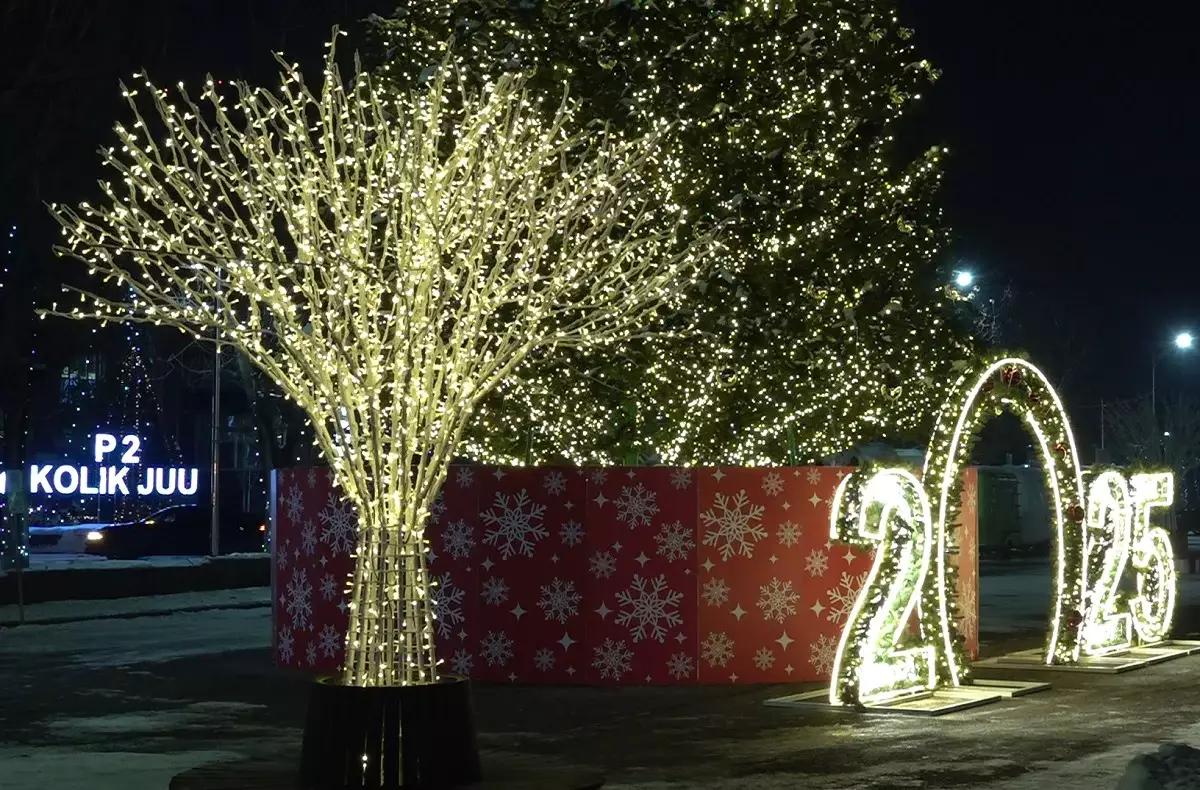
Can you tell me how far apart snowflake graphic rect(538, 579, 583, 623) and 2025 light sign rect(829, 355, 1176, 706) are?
304cm

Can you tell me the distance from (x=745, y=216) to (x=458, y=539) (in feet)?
17.2

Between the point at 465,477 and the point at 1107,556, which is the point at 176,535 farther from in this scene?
the point at 1107,556

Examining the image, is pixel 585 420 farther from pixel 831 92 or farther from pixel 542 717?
pixel 542 717

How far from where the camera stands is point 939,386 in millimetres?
22109

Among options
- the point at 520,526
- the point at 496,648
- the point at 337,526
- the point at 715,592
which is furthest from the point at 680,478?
the point at 337,526

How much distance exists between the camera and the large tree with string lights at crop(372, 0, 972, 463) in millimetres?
20922

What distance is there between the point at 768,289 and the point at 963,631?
4325 millimetres

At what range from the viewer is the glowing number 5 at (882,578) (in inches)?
621

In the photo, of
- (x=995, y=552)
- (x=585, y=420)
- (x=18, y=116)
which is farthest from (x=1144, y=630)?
(x=995, y=552)

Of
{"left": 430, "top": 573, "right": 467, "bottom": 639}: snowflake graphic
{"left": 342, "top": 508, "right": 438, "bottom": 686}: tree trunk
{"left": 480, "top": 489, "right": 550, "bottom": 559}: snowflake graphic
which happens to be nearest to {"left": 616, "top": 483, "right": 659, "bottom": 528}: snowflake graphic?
{"left": 480, "top": 489, "right": 550, "bottom": 559}: snowflake graphic

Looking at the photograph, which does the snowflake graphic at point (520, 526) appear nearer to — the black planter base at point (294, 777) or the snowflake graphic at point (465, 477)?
the snowflake graphic at point (465, 477)

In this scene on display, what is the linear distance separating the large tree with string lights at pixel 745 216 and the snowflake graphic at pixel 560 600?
2.95 m

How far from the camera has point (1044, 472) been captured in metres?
19.5

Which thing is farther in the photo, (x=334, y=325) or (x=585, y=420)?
(x=585, y=420)
